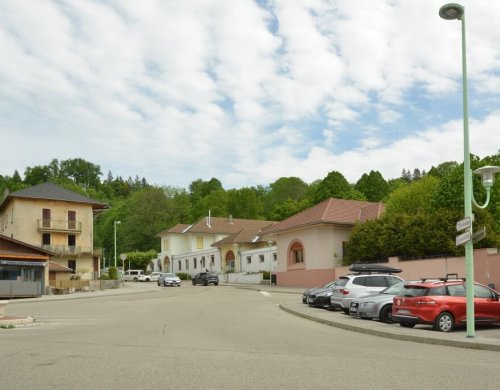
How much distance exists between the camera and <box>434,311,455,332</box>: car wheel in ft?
54.1

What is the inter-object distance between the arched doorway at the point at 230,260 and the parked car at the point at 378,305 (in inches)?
2006

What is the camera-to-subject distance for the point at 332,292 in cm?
2484

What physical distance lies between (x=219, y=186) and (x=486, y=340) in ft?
404

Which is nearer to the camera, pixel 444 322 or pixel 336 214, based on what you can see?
pixel 444 322

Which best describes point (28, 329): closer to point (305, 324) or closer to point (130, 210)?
point (305, 324)

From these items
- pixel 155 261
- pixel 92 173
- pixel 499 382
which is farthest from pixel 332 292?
pixel 92 173

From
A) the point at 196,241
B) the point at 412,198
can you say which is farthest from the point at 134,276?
the point at 412,198

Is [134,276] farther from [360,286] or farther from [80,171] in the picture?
[360,286]

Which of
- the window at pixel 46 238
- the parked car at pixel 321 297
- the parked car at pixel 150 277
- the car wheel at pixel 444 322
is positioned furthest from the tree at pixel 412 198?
the car wheel at pixel 444 322

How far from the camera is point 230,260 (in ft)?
238

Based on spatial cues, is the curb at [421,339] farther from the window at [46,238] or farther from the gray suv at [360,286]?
the window at [46,238]

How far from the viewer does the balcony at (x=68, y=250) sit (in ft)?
207

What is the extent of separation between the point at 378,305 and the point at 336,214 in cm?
3022

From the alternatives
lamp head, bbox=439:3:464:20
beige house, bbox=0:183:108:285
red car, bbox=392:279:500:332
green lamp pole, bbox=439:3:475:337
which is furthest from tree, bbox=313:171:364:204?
lamp head, bbox=439:3:464:20
